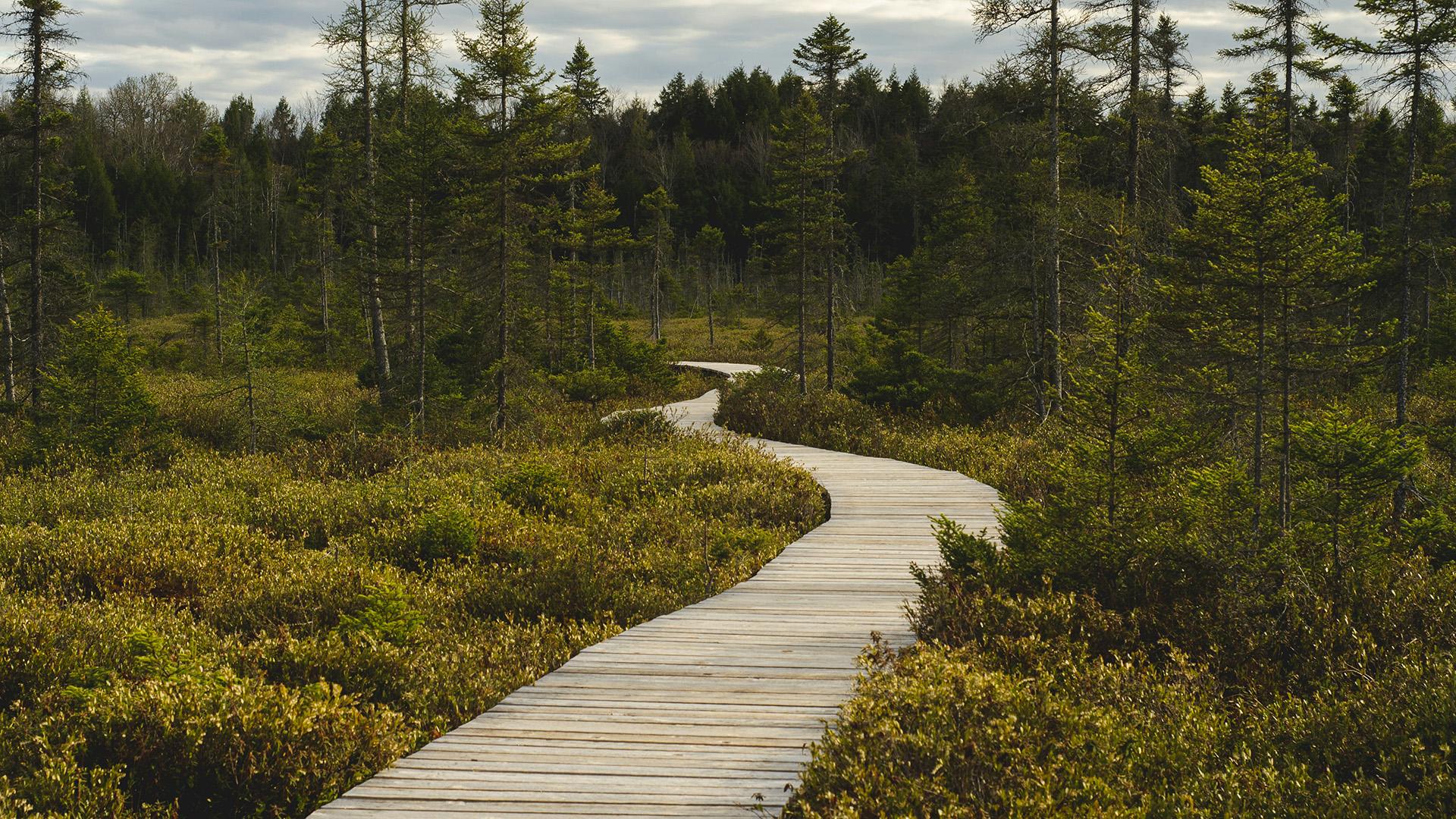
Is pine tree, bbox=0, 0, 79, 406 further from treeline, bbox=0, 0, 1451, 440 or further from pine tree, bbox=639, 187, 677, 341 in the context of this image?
pine tree, bbox=639, 187, 677, 341

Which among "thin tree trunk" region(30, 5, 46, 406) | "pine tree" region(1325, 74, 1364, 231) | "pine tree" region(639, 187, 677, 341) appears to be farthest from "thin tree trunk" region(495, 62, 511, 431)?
"pine tree" region(1325, 74, 1364, 231)

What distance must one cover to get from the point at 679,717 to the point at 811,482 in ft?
24.7

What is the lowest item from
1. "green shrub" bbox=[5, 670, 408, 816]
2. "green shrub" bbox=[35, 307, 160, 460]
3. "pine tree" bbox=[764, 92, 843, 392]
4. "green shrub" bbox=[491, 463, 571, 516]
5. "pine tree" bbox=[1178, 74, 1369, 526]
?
"green shrub" bbox=[5, 670, 408, 816]

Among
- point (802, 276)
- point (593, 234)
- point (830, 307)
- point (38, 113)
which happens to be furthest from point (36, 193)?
point (830, 307)

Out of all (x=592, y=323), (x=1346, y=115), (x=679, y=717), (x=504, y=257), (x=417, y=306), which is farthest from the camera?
(x=1346, y=115)

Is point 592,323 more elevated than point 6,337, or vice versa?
point 592,323

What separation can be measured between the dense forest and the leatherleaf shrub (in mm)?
41

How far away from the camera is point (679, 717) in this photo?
16.1ft

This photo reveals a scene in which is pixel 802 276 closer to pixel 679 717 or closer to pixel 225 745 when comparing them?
pixel 679 717

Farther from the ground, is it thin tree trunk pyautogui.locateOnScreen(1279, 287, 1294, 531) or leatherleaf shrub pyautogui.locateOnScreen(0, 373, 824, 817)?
thin tree trunk pyautogui.locateOnScreen(1279, 287, 1294, 531)

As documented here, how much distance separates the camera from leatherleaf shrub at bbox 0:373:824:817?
4.79 meters

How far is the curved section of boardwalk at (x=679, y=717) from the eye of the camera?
13.3 feet

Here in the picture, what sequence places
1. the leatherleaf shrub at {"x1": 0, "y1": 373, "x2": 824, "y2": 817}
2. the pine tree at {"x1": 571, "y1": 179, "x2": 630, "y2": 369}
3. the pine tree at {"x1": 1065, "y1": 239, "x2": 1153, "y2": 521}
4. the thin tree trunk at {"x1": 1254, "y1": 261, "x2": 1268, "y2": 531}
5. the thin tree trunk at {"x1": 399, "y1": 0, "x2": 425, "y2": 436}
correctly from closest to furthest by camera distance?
the leatherleaf shrub at {"x1": 0, "y1": 373, "x2": 824, "y2": 817}
the pine tree at {"x1": 1065, "y1": 239, "x2": 1153, "y2": 521}
the thin tree trunk at {"x1": 1254, "y1": 261, "x2": 1268, "y2": 531}
the thin tree trunk at {"x1": 399, "y1": 0, "x2": 425, "y2": 436}
the pine tree at {"x1": 571, "y1": 179, "x2": 630, "y2": 369}

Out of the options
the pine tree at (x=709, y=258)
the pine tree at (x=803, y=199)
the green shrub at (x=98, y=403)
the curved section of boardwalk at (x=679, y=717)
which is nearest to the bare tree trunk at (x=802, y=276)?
the pine tree at (x=803, y=199)
